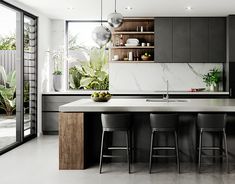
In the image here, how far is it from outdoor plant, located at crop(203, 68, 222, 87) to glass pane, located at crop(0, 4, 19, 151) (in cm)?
418

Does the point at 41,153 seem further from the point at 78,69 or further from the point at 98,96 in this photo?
the point at 78,69

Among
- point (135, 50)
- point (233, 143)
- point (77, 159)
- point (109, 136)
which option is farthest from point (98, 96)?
point (135, 50)

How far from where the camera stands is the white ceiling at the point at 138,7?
6891 mm

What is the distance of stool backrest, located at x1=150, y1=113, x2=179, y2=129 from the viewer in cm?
501

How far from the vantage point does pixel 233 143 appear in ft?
18.0

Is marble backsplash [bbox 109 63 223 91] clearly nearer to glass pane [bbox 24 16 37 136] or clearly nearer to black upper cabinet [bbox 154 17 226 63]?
black upper cabinet [bbox 154 17 226 63]

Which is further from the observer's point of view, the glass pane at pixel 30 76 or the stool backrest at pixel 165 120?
the glass pane at pixel 30 76

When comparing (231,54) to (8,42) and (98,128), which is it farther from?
(8,42)

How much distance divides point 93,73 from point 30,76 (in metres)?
1.80

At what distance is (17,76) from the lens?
7.09 m

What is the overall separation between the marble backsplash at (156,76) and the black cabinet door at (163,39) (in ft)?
1.30

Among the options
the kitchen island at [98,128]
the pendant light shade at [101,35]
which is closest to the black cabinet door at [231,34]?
the kitchen island at [98,128]

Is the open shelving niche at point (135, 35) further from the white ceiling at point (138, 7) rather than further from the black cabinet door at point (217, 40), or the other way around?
the black cabinet door at point (217, 40)

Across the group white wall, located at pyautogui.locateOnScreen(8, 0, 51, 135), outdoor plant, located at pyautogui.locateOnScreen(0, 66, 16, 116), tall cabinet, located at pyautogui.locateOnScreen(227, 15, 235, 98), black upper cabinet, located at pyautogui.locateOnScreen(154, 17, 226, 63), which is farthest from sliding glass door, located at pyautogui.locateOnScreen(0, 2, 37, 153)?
tall cabinet, located at pyautogui.locateOnScreen(227, 15, 235, 98)
